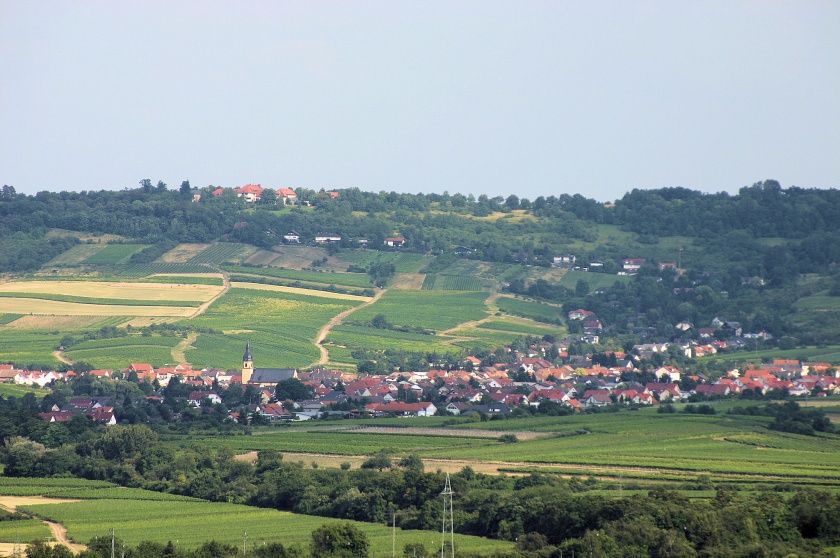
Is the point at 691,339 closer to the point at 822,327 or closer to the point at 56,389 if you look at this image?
the point at 822,327

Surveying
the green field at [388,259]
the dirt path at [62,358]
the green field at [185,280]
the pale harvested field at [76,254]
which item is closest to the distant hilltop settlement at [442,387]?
the dirt path at [62,358]

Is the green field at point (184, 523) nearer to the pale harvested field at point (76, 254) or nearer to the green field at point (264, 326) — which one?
the green field at point (264, 326)

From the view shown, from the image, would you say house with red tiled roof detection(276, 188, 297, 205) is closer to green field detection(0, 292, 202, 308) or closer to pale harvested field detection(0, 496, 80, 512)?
green field detection(0, 292, 202, 308)

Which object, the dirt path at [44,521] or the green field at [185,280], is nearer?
the dirt path at [44,521]

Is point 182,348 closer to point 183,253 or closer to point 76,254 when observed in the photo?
point 76,254

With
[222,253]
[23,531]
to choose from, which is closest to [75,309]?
[222,253]

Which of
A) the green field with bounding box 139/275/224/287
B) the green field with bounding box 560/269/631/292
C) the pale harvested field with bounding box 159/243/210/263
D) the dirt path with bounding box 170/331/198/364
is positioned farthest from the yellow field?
the green field with bounding box 560/269/631/292
